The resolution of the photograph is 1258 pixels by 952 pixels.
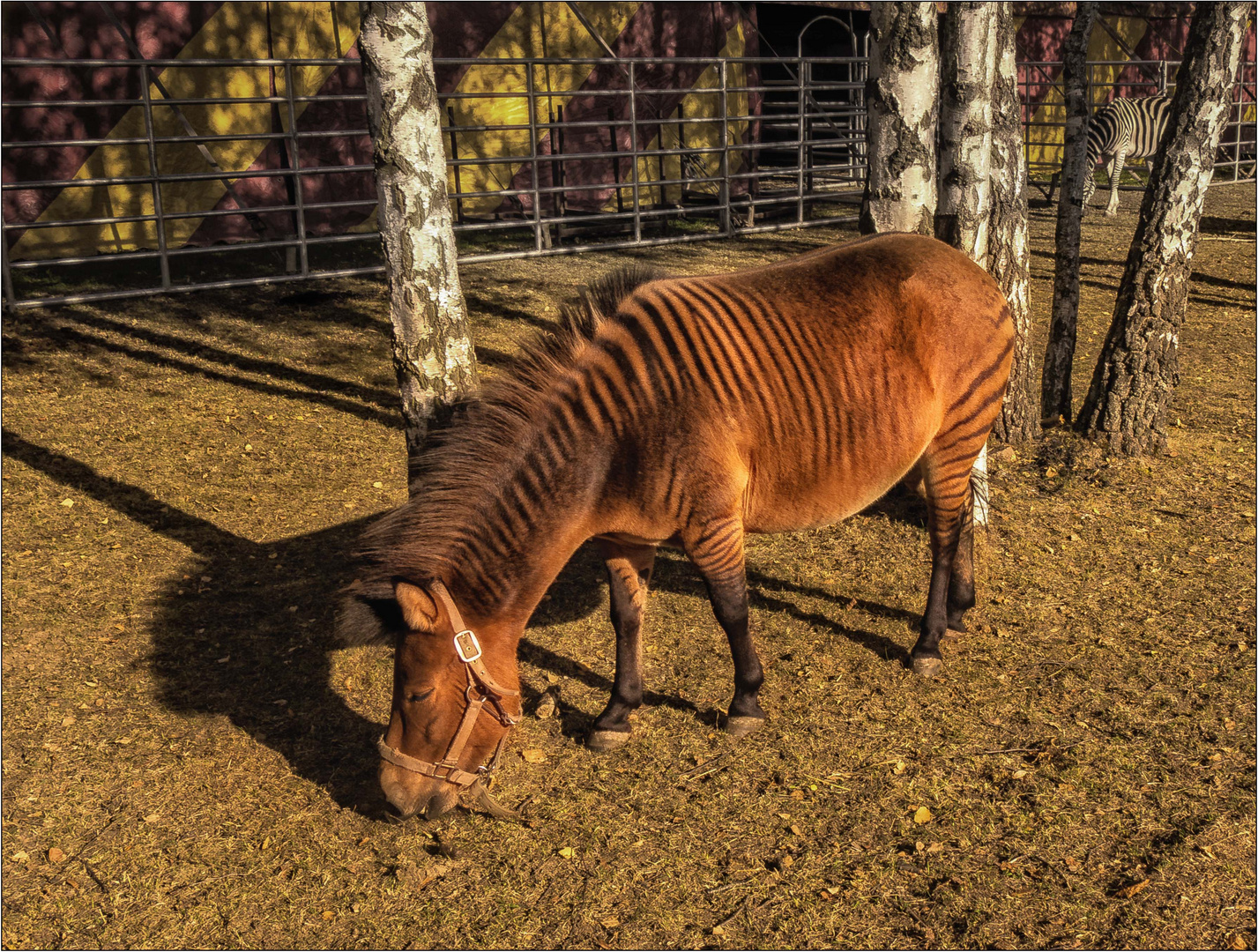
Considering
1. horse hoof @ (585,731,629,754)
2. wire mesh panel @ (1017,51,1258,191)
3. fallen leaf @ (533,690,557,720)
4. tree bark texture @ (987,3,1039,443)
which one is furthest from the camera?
wire mesh panel @ (1017,51,1258,191)

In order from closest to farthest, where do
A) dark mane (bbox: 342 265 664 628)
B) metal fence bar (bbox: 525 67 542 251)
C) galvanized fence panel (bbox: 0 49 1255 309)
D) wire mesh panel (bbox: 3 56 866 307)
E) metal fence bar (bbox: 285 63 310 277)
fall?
dark mane (bbox: 342 265 664 628) < galvanized fence panel (bbox: 0 49 1255 309) < wire mesh panel (bbox: 3 56 866 307) < metal fence bar (bbox: 285 63 310 277) < metal fence bar (bbox: 525 67 542 251)

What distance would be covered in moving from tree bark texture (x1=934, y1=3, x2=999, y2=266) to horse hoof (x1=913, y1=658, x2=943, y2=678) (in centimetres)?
228

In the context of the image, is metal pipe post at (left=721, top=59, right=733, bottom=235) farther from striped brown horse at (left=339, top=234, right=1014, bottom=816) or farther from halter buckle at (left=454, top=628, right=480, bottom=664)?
halter buckle at (left=454, top=628, right=480, bottom=664)

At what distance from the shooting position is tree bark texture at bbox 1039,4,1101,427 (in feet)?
22.8

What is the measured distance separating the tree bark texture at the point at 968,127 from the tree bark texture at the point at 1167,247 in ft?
4.04

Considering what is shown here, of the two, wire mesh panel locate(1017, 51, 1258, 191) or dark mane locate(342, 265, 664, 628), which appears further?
wire mesh panel locate(1017, 51, 1258, 191)

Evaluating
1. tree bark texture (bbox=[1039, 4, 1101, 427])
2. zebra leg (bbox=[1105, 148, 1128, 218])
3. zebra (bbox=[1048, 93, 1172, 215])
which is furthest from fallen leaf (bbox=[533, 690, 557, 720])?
zebra (bbox=[1048, 93, 1172, 215])

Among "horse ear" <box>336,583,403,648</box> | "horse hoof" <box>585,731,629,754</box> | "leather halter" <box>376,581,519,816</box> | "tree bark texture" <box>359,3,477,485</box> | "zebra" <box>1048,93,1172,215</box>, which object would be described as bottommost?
"horse hoof" <box>585,731,629,754</box>

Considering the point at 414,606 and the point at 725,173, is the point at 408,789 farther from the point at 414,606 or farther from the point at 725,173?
the point at 725,173

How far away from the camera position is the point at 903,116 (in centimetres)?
483

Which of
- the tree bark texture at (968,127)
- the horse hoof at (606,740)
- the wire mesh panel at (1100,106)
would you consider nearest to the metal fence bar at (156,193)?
the tree bark texture at (968,127)

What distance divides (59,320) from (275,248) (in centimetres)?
302

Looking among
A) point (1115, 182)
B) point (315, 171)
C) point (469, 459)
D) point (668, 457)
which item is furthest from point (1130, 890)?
point (1115, 182)

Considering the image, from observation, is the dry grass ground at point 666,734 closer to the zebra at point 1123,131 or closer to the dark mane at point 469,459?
the dark mane at point 469,459
